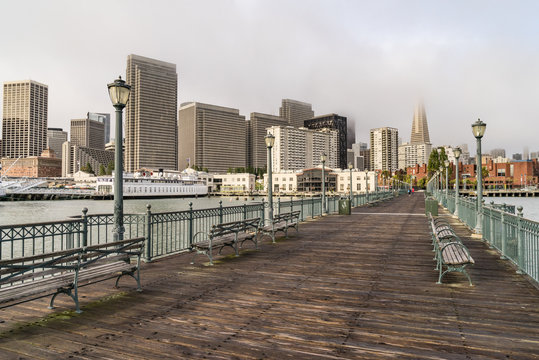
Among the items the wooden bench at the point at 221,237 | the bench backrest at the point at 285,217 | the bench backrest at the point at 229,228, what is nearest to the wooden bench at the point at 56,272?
the wooden bench at the point at 221,237

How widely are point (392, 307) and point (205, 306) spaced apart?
3.12 metres

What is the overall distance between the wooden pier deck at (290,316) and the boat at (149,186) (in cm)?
11459

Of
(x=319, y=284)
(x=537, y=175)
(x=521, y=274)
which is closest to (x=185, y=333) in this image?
(x=319, y=284)

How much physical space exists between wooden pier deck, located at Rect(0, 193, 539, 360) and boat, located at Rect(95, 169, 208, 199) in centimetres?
11459

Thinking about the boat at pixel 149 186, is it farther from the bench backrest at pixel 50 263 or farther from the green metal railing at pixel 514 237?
the bench backrest at pixel 50 263

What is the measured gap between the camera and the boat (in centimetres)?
12294

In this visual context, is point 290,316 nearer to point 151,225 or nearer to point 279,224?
point 151,225

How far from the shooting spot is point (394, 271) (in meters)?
8.28

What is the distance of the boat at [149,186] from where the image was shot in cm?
12294

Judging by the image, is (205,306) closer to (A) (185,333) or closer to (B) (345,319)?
(A) (185,333)

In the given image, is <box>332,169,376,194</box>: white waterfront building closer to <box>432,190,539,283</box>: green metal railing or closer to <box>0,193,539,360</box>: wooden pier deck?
<box>432,190,539,283</box>: green metal railing

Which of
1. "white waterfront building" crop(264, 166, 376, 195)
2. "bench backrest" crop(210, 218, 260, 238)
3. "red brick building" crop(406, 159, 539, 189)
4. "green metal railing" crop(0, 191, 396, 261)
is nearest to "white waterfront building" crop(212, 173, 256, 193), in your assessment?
"white waterfront building" crop(264, 166, 376, 195)

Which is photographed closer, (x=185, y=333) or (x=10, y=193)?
(x=185, y=333)

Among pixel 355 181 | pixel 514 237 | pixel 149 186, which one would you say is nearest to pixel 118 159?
pixel 514 237
